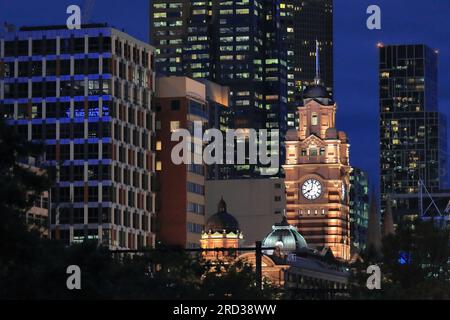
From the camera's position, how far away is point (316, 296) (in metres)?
154

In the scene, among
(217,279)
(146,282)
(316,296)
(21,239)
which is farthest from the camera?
(316,296)

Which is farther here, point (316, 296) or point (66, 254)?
point (316, 296)

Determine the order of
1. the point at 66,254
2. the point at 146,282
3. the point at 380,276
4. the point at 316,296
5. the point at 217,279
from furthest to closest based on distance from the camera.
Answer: the point at 316,296 < the point at 380,276 < the point at 217,279 < the point at 146,282 < the point at 66,254

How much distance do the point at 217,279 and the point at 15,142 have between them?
133 feet
